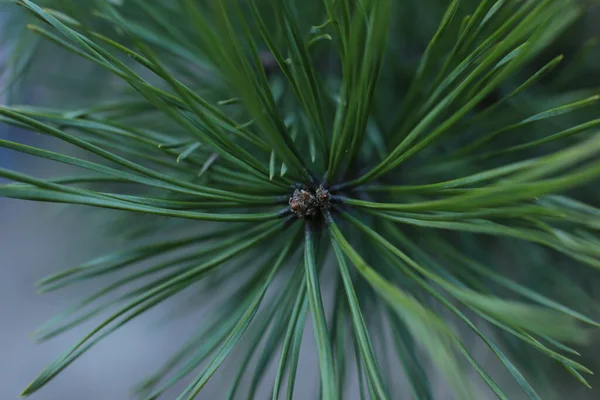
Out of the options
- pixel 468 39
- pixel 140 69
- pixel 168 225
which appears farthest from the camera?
pixel 140 69

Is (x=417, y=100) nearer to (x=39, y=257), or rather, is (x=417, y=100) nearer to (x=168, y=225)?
(x=168, y=225)

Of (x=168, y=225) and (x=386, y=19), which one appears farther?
(x=168, y=225)

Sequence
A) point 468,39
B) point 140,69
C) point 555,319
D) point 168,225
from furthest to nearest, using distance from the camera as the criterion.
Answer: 1. point 140,69
2. point 168,225
3. point 468,39
4. point 555,319

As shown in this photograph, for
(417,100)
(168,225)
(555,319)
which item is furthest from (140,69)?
(555,319)

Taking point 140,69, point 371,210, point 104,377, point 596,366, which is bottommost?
point 596,366
